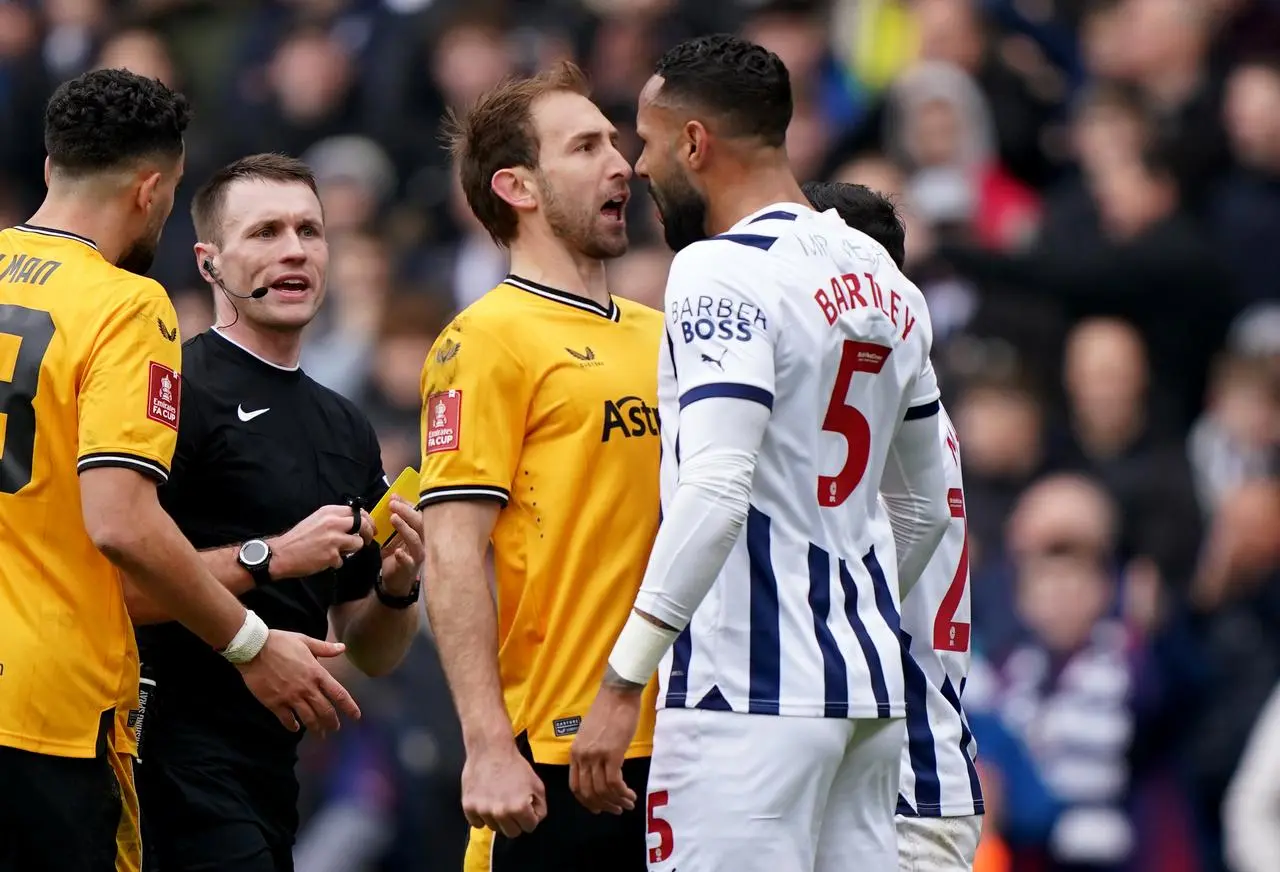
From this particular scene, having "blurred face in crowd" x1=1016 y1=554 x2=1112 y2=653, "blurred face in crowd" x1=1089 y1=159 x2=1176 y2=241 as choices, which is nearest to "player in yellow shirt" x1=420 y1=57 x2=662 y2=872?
"blurred face in crowd" x1=1016 y1=554 x2=1112 y2=653

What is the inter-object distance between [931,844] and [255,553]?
202cm

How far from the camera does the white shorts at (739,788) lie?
500 cm

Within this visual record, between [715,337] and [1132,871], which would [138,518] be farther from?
[1132,871]

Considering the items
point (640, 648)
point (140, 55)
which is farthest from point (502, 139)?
point (140, 55)

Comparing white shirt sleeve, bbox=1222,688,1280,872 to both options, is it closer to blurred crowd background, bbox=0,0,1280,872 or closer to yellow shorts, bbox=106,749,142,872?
Answer: blurred crowd background, bbox=0,0,1280,872

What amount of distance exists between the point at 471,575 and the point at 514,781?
52cm

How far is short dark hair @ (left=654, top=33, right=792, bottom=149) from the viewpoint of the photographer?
5.43 meters

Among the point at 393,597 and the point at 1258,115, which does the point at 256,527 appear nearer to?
the point at 393,597

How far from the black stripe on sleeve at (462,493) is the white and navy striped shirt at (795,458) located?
453 millimetres

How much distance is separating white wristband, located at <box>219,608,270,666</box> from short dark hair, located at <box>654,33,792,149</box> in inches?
67.0

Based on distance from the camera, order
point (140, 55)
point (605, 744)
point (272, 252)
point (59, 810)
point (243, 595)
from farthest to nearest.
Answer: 1. point (140, 55)
2. point (272, 252)
3. point (243, 595)
4. point (59, 810)
5. point (605, 744)

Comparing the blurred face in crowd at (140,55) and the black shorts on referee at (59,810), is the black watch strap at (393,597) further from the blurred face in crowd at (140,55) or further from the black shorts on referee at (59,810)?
the blurred face in crowd at (140,55)

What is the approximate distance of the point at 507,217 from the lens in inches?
233

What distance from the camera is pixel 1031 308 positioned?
11281 mm
